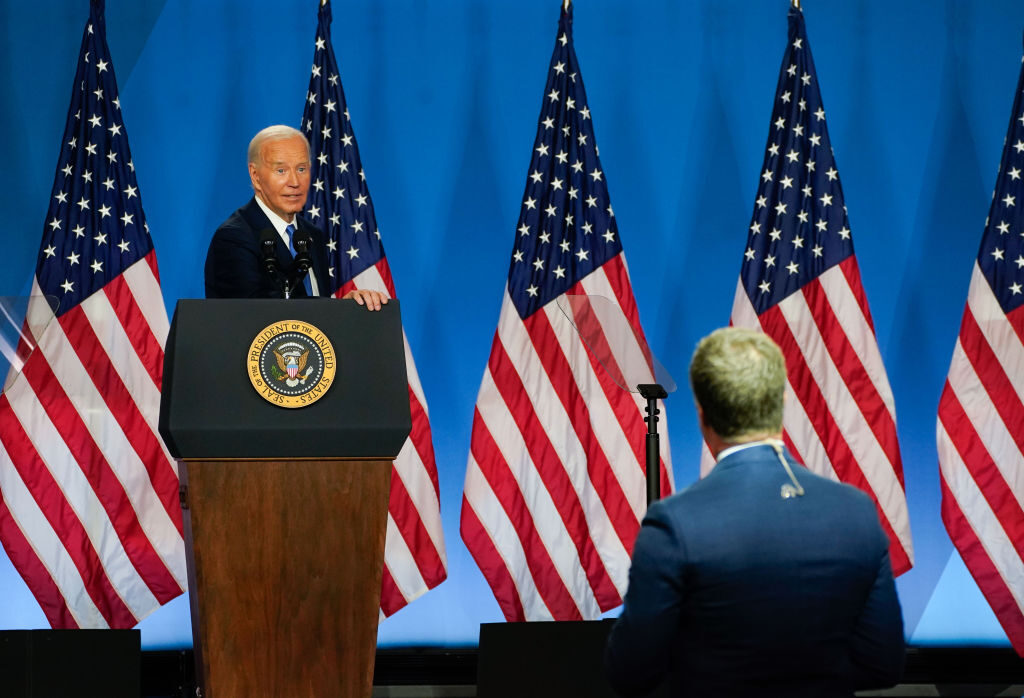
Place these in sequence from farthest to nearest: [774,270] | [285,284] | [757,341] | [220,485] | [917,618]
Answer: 1. [917,618]
2. [774,270]
3. [285,284]
4. [220,485]
5. [757,341]

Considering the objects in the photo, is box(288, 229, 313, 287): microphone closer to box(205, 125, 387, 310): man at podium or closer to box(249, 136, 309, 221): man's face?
box(205, 125, 387, 310): man at podium

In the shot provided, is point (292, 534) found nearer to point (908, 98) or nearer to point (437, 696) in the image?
point (437, 696)

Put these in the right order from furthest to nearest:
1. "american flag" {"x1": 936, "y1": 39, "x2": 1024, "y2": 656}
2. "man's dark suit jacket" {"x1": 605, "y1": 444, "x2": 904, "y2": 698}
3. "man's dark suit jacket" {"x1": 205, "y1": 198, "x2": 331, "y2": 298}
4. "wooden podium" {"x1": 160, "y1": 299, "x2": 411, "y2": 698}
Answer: "american flag" {"x1": 936, "y1": 39, "x2": 1024, "y2": 656} → "man's dark suit jacket" {"x1": 205, "y1": 198, "x2": 331, "y2": 298} → "wooden podium" {"x1": 160, "y1": 299, "x2": 411, "y2": 698} → "man's dark suit jacket" {"x1": 605, "y1": 444, "x2": 904, "y2": 698}

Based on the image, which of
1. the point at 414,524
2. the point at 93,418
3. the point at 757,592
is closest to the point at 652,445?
the point at 414,524

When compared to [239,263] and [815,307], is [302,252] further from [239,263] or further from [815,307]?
[815,307]

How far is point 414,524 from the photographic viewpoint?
4773 mm

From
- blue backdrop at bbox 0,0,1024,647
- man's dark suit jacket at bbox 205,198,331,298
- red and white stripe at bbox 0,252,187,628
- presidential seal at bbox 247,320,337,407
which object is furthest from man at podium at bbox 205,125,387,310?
blue backdrop at bbox 0,0,1024,647

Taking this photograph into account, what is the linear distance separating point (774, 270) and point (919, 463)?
127cm

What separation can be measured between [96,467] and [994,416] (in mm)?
3797

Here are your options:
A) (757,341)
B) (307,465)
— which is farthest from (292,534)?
(757,341)

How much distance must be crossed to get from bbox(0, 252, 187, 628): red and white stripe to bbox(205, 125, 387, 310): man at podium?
167 centimetres

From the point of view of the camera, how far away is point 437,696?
5008 millimetres

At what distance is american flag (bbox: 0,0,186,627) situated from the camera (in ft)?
15.0

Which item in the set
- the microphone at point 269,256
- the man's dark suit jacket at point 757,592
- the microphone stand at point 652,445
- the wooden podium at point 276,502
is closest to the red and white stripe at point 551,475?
the microphone stand at point 652,445
